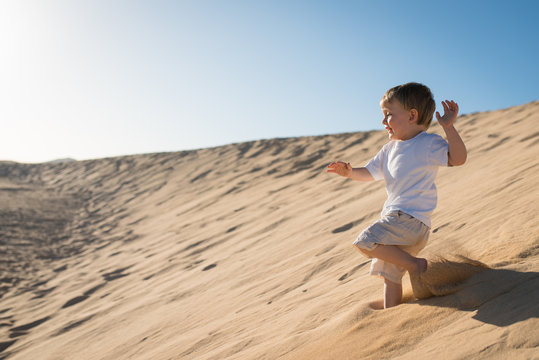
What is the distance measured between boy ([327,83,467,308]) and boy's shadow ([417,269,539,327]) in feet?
0.54

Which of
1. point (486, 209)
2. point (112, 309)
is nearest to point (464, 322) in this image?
point (486, 209)

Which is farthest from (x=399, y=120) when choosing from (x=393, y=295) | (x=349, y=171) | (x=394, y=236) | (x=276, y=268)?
(x=276, y=268)

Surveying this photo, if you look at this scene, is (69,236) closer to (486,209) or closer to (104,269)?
(104,269)

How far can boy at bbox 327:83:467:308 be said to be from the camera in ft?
5.52

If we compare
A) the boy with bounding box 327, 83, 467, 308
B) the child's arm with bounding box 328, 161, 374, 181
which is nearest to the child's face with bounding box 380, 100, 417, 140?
the boy with bounding box 327, 83, 467, 308

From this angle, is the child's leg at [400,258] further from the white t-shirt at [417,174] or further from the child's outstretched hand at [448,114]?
the child's outstretched hand at [448,114]

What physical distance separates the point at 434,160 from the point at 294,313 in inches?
44.8

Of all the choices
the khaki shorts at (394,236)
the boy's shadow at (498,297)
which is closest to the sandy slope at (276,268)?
the boy's shadow at (498,297)

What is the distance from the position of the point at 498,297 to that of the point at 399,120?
29.9 inches

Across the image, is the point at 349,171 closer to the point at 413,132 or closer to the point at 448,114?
the point at 413,132

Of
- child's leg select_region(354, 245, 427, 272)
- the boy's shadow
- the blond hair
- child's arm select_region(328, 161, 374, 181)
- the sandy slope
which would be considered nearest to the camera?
the boy's shadow

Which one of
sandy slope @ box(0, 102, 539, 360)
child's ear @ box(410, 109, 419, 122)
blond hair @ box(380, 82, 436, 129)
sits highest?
blond hair @ box(380, 82, 436, 129)

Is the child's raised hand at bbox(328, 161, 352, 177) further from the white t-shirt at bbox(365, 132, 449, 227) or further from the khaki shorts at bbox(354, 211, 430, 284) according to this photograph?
the khaki shorts at bbox(354, 211, 430, 284)

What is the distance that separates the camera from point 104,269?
552 cm
